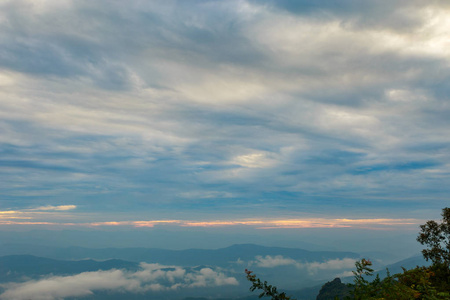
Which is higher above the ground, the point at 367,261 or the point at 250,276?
the point at 367,261

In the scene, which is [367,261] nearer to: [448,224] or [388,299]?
[388,299]

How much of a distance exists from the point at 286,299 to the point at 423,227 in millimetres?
48573

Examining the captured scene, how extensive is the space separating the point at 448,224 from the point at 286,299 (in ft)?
149

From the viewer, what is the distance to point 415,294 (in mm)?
8820

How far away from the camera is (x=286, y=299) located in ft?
38.4

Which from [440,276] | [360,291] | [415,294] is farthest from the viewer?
[440,276]

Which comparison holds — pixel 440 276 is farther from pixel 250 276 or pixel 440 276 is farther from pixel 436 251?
pixel 436 251

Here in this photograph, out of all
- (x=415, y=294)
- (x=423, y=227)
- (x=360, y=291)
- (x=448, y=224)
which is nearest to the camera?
(x=415, y=294)

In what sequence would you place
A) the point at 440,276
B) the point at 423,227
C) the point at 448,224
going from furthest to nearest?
the point at 423,227 < the point at 448,224 < the point at 440,276

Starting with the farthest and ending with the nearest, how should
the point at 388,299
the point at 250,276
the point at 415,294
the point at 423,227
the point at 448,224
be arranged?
the point at 423,227, the point at 448,224, the point at 250,276, the point at 388,299, the point at 415,294

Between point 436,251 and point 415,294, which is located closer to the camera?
point 415,294

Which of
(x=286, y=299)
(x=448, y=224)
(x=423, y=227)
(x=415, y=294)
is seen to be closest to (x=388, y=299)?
(x=415, y=294)

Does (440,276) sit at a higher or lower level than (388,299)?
lower

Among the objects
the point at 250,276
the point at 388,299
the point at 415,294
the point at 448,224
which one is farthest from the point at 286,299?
the point at 448,224
